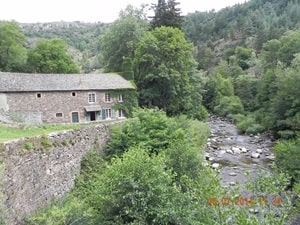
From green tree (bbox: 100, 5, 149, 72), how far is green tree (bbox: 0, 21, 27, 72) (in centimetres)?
1267

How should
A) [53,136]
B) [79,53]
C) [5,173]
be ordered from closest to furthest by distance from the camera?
[5,173], [53,136], [79,53]

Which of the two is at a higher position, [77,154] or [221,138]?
[77,154]

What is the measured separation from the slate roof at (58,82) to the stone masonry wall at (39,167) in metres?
12.4

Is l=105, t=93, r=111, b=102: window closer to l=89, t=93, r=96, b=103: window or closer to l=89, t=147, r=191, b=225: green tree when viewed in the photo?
l=89, t=93, r=96, b=103: window

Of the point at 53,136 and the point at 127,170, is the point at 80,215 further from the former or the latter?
the point at 53,136

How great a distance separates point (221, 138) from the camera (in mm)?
38406

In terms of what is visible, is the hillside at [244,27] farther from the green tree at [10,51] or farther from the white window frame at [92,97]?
the white window frame at [92,97]

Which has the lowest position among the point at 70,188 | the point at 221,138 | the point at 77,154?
the point at 221,138

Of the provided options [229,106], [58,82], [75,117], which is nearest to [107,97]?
[75,117]

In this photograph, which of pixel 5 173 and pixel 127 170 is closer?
pixel 5 173

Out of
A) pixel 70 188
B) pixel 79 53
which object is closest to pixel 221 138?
pixel 70 188

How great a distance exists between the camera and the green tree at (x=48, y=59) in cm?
4550

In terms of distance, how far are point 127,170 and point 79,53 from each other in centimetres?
11405

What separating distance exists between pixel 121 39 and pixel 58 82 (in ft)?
43.7
